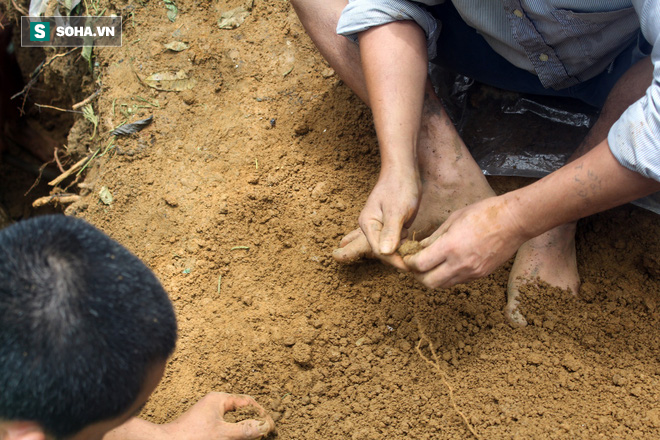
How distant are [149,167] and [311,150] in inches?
26.2

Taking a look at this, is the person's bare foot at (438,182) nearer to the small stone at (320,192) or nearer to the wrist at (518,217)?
the small stone at (320,192)

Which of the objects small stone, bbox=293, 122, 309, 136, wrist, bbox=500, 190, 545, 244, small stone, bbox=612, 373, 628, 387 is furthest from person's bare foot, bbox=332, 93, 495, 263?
small stone, bbox=612, 373, 628, 387

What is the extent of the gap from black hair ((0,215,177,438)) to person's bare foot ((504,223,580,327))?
1.15 metres

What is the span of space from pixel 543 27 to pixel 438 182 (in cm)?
55

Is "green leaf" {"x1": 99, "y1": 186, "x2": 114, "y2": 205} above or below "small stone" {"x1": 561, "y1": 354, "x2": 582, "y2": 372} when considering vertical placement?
above

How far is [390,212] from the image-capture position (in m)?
1.45

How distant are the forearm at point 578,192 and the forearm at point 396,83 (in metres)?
0.37

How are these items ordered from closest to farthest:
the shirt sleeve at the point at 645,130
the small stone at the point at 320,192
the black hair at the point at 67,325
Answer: the black hair at the point at 67,325 → the shirt sleeve at the point at 645,130 → the small stone at the point at 320,192

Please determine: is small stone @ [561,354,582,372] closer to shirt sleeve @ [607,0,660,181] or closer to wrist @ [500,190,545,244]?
wrist @ [500,190,545,244]

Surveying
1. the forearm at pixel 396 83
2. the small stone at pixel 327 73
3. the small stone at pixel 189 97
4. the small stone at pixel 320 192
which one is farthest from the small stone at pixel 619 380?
the small stone at pixel 189 97

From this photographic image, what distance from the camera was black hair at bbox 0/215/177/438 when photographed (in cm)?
84

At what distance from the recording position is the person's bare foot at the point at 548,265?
65.6 inches

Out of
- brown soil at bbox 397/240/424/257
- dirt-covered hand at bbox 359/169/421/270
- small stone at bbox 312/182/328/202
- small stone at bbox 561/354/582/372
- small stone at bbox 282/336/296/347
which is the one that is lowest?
small stone at bbox 561/354/582/372

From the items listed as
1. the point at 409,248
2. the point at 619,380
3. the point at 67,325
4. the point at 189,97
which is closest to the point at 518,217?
the point at 409,248
